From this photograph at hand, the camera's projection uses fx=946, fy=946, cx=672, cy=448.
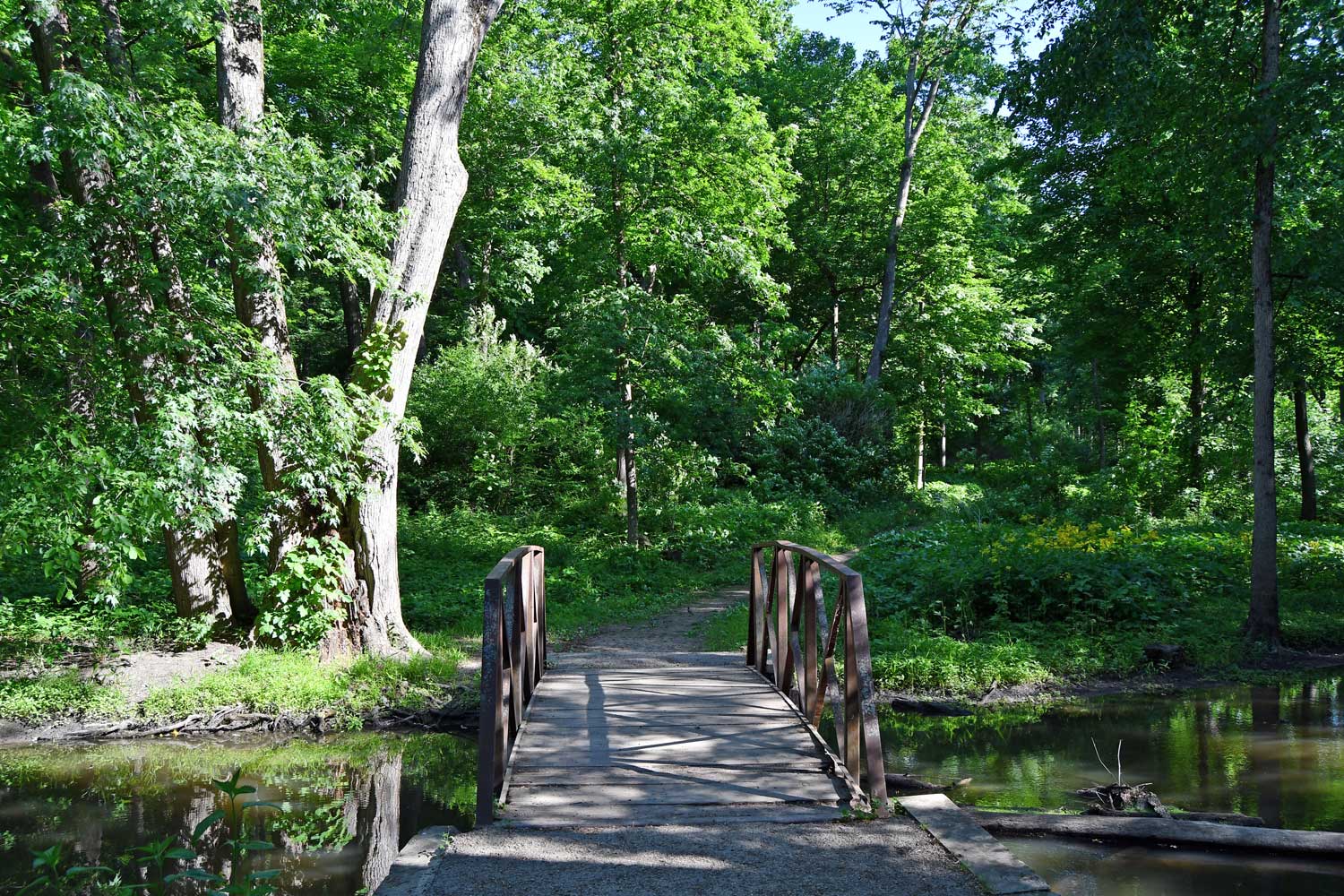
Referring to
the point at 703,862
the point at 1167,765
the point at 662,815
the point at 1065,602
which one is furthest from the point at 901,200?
the point at 703,862

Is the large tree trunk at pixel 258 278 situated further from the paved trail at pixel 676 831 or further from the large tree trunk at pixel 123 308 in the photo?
the paved trail at pixel 676 831

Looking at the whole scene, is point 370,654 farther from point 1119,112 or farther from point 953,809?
point 1119,112

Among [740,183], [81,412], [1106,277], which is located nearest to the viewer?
[81,412]

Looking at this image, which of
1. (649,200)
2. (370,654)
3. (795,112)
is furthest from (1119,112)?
(795,112)

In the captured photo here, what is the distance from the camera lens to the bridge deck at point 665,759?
14.4 feet

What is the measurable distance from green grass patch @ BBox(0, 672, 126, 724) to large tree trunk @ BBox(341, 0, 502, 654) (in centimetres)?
213

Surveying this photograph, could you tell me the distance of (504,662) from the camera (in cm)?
527

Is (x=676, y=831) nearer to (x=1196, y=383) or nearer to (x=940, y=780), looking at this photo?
(x=940, y=780)

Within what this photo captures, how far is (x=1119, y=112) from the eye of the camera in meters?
10.5

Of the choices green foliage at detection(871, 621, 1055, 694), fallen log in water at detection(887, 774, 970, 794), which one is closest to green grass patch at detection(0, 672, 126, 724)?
fallen log in water at detection(887, 774, 970, 794)

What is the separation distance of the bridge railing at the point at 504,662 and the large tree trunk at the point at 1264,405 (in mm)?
8018

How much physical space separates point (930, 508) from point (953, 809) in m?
16.1

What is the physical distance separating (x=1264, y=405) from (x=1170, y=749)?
5.08 metres

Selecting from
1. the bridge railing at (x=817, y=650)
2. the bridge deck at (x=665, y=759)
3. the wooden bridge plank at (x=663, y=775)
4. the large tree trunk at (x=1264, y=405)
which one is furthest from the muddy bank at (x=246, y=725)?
the large tree trunk at (x=1264, y=405)
